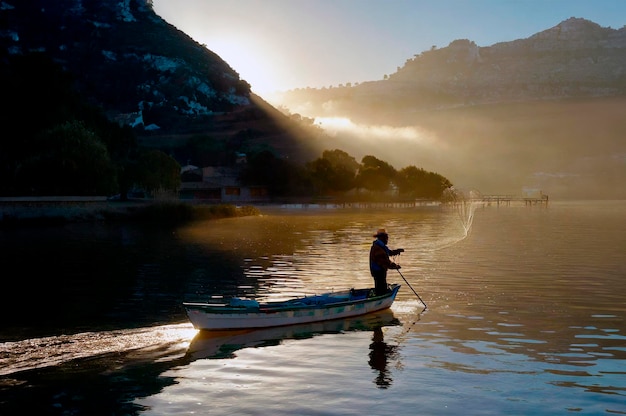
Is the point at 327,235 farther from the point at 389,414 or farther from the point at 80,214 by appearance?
the point at 389,414

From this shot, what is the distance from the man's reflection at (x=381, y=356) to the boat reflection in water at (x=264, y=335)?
14cm

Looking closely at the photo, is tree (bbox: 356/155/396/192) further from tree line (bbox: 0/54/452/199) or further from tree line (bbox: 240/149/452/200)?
tree line (bbox: 0/54/452/199)

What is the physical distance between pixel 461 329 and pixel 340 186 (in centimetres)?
14957

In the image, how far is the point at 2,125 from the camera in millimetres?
97312

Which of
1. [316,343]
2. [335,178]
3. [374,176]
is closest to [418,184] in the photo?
[374,176]

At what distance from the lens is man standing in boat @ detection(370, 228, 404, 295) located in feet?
95.0

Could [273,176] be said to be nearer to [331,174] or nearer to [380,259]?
[331,174]

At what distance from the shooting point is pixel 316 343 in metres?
24.2

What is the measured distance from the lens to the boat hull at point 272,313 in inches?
956

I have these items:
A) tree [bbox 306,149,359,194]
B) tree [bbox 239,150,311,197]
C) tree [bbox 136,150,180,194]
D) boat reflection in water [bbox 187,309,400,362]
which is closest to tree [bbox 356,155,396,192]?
tree [bbox 306,149,359,194]

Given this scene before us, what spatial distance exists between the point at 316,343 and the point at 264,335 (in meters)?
2.04

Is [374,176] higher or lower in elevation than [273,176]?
higher

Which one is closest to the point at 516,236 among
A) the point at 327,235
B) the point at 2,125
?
the point at 327,235

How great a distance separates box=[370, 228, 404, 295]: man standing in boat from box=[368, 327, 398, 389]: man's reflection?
3469mm
